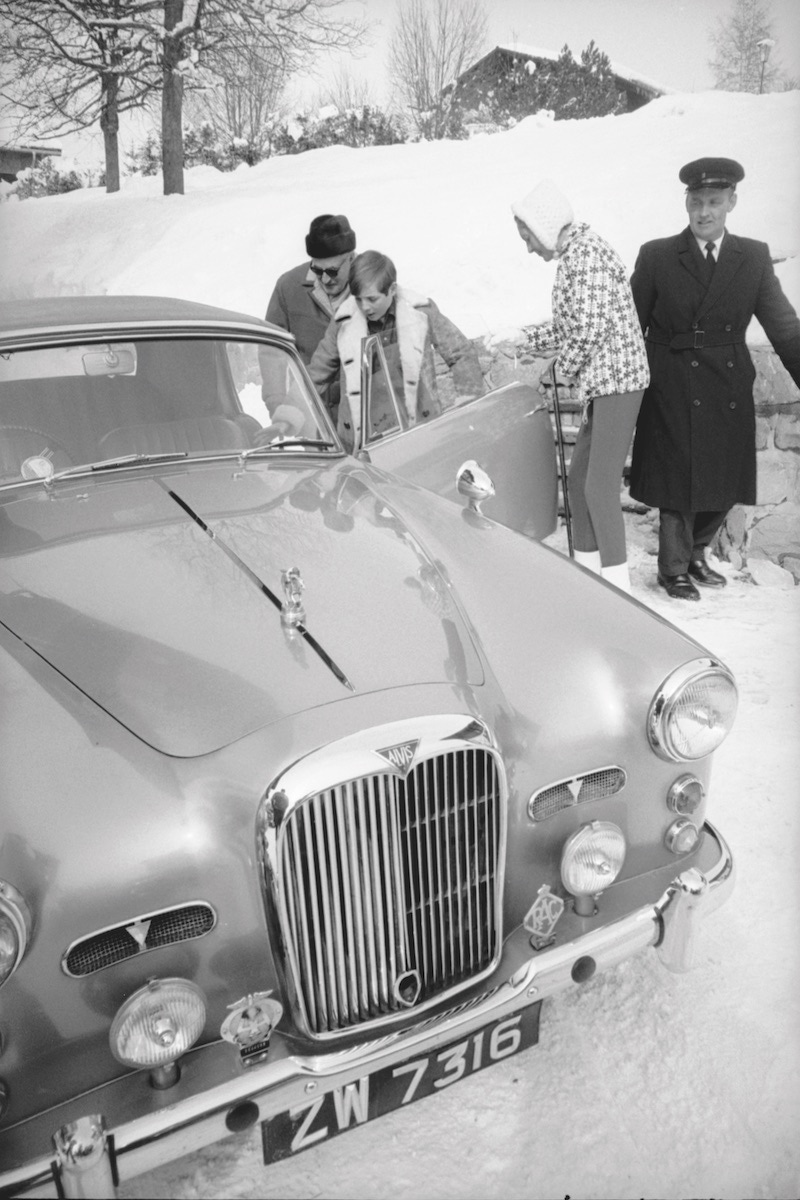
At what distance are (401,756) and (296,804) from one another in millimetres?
188

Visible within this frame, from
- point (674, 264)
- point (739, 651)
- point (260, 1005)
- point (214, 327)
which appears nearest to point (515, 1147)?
point (260, 1005)

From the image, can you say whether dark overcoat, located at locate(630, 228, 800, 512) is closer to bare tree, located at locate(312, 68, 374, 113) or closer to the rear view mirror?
bare tree, located at locate(312, 68, 374, 113)

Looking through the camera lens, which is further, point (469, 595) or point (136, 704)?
point (469, 595)

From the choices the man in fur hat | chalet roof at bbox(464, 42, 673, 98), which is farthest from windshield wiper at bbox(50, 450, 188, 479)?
chalet roof at bbox(464, 42, 673, 98)

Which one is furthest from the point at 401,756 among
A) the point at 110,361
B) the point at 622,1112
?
the point at 110,361

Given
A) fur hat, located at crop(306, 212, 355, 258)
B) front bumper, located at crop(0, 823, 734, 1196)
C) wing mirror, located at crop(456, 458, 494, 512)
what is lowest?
front bumper, located at crop(0, 823, 734, 1196)

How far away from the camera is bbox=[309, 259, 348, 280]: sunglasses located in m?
4.37

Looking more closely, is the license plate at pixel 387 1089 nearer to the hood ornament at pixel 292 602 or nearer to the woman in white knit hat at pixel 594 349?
the hood ornament at pixel 292 602

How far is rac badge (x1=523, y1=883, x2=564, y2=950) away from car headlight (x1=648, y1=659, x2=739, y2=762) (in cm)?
36

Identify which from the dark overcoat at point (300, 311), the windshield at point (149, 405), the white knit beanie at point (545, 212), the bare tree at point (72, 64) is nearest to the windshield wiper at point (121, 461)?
the windshield at point (149, 405)

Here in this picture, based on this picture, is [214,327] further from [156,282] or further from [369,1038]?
[156,282]

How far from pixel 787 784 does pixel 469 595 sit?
1.63 meters

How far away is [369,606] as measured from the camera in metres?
1.87

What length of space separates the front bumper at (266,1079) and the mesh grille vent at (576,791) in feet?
0.76
